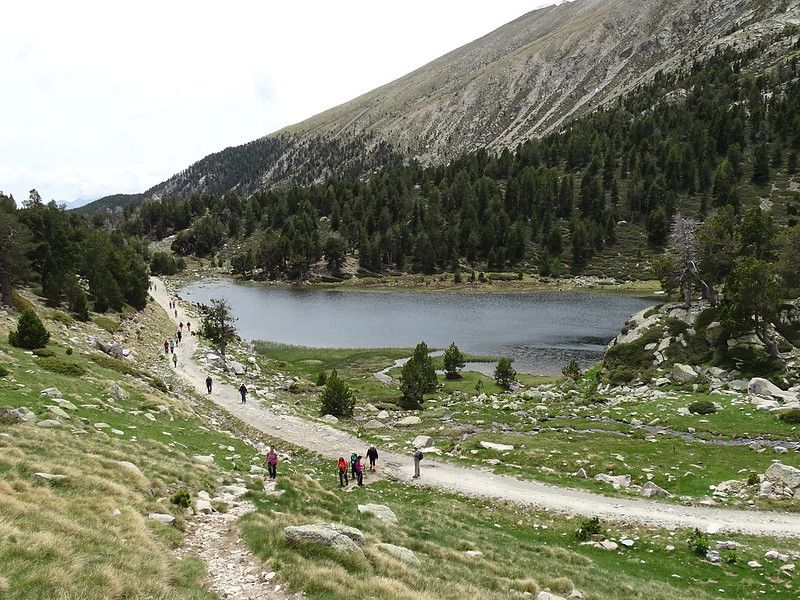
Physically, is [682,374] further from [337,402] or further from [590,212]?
[590,212]

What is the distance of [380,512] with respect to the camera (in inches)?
843

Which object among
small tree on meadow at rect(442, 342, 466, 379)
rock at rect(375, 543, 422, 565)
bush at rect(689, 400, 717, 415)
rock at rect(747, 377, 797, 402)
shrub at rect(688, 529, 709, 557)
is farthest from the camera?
small tree on meadow at rect(442, 342, 466, 379)

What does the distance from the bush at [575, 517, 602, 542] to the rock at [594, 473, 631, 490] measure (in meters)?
5.30

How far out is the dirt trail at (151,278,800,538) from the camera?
908 inches

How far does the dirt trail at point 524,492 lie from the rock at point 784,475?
2818mm

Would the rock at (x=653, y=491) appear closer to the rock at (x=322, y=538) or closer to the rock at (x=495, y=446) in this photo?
the rock at (x=495, y=446)

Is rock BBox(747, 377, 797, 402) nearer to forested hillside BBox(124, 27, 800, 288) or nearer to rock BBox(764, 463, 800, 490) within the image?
rock BBox(764, 463, 800, 490)

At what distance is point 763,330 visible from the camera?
45.8 meters

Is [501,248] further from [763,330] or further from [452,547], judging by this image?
[452,547]

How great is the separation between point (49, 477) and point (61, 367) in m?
23.2

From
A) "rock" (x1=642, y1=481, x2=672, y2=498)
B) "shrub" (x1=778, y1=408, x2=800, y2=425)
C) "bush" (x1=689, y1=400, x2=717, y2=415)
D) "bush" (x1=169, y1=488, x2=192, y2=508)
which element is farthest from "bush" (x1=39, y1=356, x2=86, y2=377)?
"shrub" (x1=778, y1=408, x2=800, y2=425)

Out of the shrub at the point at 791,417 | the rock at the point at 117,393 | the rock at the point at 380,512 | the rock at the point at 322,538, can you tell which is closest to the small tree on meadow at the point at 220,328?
the rock at the point at 117,393

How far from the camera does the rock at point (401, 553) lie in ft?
52.1

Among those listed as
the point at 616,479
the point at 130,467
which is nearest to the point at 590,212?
the point at 616,479
